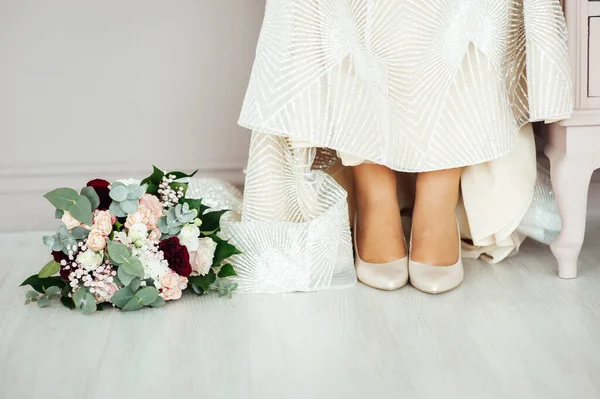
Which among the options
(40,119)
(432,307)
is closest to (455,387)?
(432,307)

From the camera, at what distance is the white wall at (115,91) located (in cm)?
185

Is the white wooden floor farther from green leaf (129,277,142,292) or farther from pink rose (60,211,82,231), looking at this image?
pink rose (60,211,82,231)

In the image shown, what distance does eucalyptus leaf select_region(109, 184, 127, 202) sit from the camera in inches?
53.6

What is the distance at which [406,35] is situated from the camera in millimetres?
1386

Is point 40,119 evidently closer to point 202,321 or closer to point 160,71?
point 160,71

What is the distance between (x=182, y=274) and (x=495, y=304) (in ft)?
1.81

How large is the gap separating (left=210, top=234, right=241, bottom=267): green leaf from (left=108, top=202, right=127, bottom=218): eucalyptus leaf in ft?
0.59

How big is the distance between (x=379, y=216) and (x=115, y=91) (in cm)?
77

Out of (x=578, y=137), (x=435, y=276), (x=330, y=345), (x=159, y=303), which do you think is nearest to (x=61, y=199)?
(x=159, y=303)

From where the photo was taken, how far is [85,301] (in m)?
1.34

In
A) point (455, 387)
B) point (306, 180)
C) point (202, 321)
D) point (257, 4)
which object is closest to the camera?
point (455, 387)

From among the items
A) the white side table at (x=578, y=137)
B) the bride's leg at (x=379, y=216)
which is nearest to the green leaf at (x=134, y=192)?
the bride's leg at (x=379, y=216)

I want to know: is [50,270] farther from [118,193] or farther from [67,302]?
[118,193]

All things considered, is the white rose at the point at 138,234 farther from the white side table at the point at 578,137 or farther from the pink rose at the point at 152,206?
the white side table at the point at 578,137
